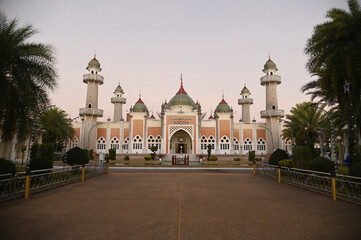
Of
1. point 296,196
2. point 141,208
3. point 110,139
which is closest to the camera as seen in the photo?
point 141,208

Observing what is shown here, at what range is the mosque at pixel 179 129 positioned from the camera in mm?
40344

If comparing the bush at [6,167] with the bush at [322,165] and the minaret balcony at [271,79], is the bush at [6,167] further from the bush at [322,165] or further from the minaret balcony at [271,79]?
the minaret balcony at [271,79]

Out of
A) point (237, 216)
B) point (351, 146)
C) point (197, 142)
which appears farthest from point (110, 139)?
point (237, 216)

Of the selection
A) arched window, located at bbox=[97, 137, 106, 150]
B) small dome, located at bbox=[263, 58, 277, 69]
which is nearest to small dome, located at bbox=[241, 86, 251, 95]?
small dome, located at bbox=[263, 58, 277, 69]

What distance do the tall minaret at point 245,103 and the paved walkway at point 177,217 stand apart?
4094 centimetres

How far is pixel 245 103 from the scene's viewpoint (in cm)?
4828

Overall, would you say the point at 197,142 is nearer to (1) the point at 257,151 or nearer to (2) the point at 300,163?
(1) the point at 257,151

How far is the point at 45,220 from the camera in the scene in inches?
200

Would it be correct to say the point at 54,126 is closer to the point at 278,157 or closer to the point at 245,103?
the point at 278,157

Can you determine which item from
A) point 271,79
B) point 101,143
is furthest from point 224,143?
point 101,143

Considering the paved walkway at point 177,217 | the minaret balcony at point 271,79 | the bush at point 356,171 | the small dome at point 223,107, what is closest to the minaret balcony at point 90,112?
the small dome at point 223,107

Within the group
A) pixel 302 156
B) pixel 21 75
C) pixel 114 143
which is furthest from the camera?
pixel 114 143

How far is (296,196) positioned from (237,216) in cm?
376

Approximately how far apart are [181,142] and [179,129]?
4.29 meters
